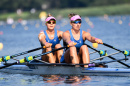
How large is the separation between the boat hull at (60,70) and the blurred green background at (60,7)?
9263 cm

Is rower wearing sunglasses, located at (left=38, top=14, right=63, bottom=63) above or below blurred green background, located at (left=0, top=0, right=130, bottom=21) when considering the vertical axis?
below

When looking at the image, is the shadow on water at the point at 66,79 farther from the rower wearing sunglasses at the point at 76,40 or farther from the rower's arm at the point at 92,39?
the rower's arm at the point at 92,39

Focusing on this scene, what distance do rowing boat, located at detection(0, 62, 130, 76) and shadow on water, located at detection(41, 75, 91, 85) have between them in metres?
0.20

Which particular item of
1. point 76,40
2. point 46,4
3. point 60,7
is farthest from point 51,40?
point 46,4

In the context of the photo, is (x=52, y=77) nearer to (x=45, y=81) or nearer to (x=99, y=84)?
(x=45, y=81)

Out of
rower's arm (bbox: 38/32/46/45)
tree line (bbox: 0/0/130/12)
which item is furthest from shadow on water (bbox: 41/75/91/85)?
tree line (bbox: 0/0/130/12)

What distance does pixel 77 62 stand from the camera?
13.4m

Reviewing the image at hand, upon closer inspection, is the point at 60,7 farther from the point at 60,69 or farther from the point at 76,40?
the point at 76,40

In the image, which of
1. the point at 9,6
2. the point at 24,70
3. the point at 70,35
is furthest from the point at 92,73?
the point at 9,6

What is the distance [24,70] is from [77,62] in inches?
100

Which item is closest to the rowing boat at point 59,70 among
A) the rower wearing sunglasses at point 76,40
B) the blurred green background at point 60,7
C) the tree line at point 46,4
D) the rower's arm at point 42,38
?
the rower wearing sunglasses at point 76,40

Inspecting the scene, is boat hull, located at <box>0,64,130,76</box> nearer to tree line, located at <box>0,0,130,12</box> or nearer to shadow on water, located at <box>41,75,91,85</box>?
shadow on water, located at <box>41,75,91,85</box>

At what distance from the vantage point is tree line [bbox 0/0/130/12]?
123m

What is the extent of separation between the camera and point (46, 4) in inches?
5157
